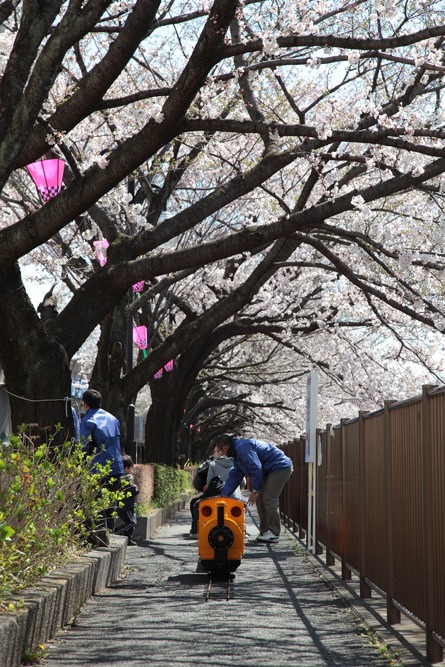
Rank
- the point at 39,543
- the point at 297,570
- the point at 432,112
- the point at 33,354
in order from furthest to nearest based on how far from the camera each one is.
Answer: the point at 432,112 → the point at 297,570 → the point at 33,354 → the point at 39,543

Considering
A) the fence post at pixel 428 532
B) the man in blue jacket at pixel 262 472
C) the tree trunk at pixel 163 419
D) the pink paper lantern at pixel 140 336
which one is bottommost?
the fence post at pixel 428 532

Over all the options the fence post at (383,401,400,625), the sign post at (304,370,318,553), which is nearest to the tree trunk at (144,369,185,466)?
the sign post at (304,370,318,553)

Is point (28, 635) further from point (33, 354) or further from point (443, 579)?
point (33, 354)

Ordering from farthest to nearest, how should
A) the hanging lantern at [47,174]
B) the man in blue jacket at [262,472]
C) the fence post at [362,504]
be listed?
the man in blue jacket at [262,472]
the hanging lantern at [47,174]
the fence post at [362,504]

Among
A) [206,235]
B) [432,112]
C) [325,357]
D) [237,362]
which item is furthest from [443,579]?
[237,362]

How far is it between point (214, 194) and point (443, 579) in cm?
590

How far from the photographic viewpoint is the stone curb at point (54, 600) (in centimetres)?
511

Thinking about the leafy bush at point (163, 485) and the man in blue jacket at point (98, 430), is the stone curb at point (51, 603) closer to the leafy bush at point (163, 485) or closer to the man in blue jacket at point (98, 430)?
the man in blue jacket at point (98, 430)

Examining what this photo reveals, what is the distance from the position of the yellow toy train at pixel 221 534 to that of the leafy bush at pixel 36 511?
4.05ft

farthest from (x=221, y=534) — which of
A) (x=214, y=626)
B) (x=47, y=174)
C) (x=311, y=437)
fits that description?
(x=311, y=437)

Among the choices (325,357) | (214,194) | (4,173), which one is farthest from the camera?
(325,357)

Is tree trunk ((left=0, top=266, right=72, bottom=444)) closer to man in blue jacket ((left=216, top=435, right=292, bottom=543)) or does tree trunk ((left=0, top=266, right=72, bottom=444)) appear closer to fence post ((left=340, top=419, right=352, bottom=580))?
man in blue jacket ((left=216, top=435, right=292, bottom=543))

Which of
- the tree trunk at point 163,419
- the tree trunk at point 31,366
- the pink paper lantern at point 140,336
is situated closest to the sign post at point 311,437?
the tree trunk at point 31,366

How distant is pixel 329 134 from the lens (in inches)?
343
